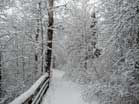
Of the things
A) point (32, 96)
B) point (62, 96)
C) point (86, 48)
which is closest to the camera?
point (32, 96)

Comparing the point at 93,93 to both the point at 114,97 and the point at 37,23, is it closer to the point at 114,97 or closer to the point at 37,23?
the point at 114,97

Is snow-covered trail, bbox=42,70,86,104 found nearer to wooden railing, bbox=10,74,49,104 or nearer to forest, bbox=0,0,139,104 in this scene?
forest, bbox=0,0,139,104

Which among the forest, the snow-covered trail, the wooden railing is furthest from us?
the snow-covered trail

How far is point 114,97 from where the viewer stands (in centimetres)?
697

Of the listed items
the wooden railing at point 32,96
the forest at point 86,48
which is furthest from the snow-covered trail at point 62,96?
the wooden railing at point 32,96

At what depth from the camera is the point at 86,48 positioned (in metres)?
19.5

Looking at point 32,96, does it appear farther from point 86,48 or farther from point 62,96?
point 86,48

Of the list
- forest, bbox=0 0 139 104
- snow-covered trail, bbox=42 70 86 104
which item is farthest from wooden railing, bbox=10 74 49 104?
forest, bbox=0 0 139 104

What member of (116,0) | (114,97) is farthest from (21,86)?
(116,0)

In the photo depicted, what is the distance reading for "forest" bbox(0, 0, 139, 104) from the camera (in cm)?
616

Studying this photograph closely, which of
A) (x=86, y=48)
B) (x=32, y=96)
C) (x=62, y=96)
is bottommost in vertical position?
(x=62, y=96)

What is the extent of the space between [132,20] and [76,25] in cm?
1466

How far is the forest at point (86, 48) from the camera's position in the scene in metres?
6.16

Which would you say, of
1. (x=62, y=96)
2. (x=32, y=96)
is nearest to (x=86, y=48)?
(x=62, y=96)
